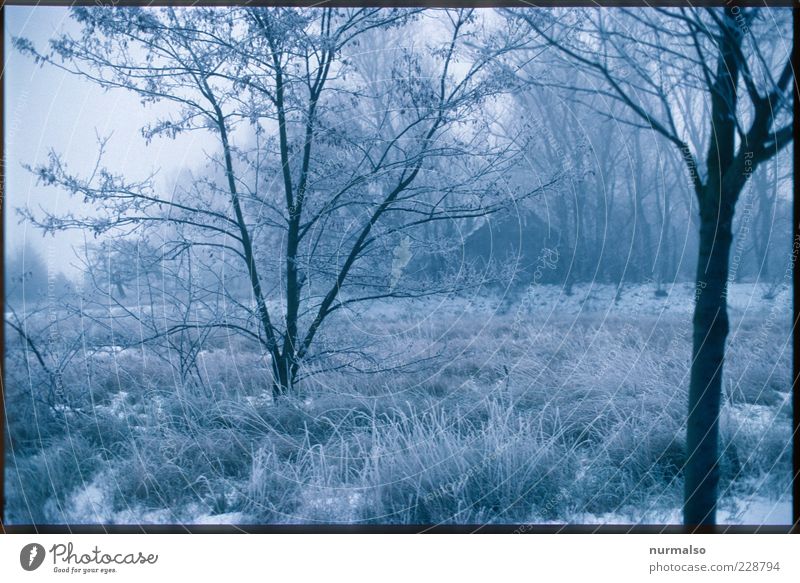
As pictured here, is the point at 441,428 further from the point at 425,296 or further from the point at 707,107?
the point at 707,107

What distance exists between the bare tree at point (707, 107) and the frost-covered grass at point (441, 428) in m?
0.34

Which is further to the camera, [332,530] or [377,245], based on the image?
[377,245]

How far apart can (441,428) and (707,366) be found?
4.49ft

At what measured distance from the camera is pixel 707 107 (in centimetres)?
292

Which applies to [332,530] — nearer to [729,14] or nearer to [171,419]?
[171,419]

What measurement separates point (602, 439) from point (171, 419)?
7.87 feet

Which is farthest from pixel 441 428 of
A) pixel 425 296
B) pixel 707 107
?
pixel 707 107

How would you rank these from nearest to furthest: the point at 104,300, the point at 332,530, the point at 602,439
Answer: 1. the point at 332,530
2. the point at 602,439
3. the point at 104,300

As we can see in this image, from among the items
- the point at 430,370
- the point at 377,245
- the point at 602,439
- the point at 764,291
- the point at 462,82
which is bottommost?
the point at 602,439

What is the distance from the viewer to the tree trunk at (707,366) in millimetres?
2654

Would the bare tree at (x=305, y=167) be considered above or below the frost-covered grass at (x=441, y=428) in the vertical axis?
above

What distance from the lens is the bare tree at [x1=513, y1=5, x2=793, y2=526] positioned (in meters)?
2.68

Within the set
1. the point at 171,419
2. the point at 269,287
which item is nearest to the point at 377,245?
the point at 269,287

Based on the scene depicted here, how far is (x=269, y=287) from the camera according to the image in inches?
135
